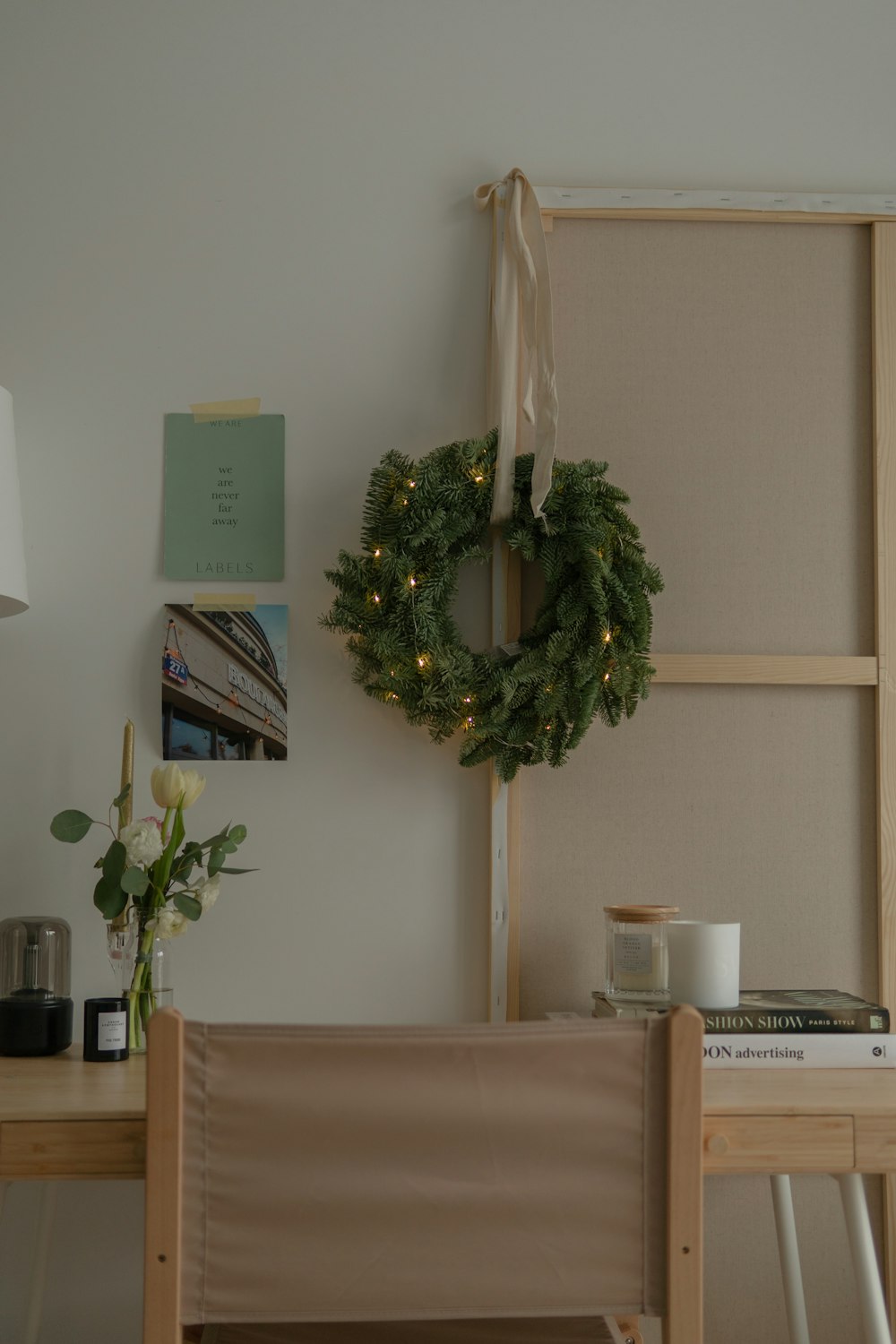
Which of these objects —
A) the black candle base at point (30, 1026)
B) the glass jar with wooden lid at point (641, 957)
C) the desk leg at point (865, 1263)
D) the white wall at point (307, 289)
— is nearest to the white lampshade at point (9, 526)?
the white wall at point (307, 289)

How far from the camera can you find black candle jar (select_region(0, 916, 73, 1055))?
1559mm

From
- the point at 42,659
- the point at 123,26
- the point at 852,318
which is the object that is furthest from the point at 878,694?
the point at 123,26

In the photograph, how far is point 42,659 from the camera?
5.84ft

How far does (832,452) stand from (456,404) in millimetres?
612

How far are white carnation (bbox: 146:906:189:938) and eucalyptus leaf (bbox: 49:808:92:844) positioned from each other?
0.16 m

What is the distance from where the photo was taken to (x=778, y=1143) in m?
1.25

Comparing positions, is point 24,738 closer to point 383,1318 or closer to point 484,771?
point 484,771

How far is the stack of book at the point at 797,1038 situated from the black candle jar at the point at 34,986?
0.78 m

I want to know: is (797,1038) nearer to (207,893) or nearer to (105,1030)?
(207,893)

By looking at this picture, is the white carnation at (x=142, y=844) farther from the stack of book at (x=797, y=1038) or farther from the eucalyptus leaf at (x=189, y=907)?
the stack of book at (x=797, y=1038)

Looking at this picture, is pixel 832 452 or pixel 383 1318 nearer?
pixel 383 1318

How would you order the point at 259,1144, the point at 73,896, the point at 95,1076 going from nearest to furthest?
1. the point at 259,1144
2. the point at 95,1076
3. the point at 73,896

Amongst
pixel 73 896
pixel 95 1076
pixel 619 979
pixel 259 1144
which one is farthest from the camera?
pixel 73 896

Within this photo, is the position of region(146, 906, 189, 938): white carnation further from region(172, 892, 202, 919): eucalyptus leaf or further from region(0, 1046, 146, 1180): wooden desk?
region(0, 1046, 146, 1180): wooden desk
